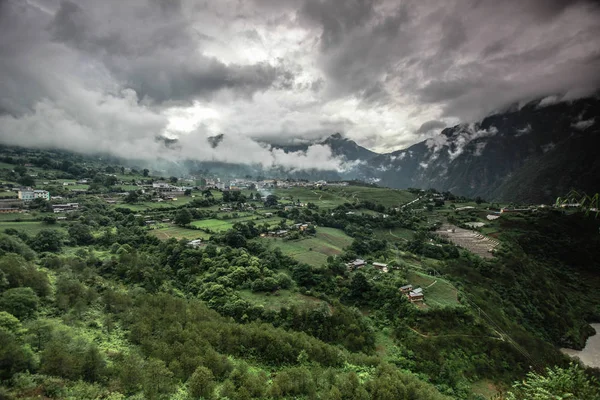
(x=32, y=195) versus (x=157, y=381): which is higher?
(x=32, y=195)

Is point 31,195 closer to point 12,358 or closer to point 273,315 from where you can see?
point 273,315

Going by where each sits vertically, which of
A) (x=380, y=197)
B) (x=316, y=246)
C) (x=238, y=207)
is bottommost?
(x=316, y=246)

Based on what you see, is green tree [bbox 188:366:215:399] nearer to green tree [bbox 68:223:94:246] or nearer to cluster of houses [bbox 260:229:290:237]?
cluster of houses [bbox 260:229:290:237]

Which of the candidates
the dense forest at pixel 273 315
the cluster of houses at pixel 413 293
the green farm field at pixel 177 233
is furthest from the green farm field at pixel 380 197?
the cluster of houses at pixel 413 293

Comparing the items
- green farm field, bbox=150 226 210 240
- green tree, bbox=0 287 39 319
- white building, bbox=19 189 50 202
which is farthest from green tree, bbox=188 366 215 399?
white building, bbox=19 189 50 202

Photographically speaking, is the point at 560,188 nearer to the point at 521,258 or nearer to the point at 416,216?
the point at 416,216

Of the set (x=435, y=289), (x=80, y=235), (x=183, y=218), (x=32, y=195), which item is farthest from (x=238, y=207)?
(x=435, y=289)

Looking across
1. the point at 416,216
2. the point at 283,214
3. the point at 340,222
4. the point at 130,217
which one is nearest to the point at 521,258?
the point at 416,216

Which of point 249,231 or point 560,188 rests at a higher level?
point 560,188
